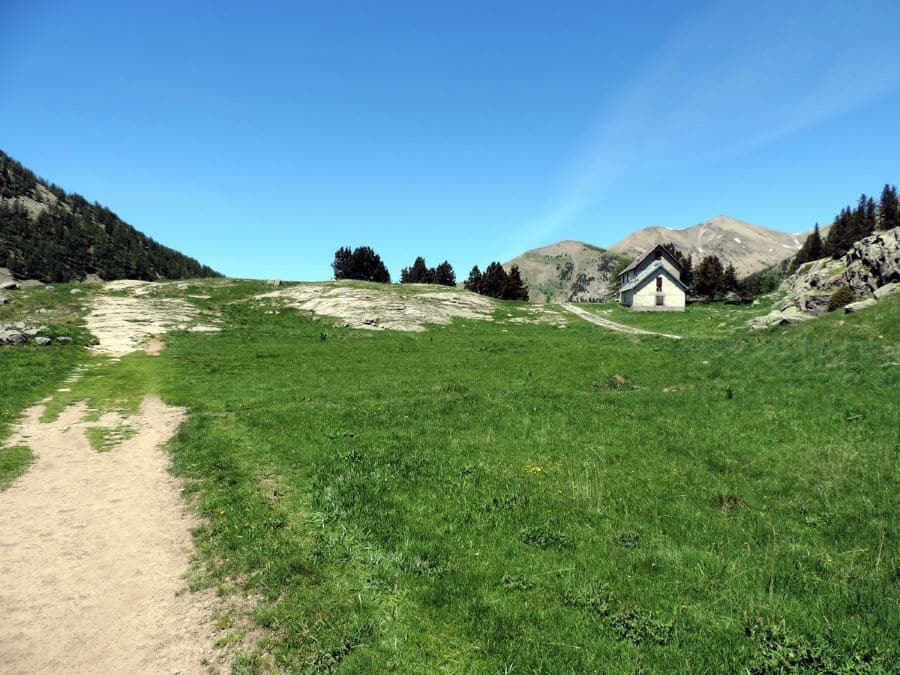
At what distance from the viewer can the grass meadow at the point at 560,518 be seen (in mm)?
6645

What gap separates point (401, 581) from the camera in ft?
26.6

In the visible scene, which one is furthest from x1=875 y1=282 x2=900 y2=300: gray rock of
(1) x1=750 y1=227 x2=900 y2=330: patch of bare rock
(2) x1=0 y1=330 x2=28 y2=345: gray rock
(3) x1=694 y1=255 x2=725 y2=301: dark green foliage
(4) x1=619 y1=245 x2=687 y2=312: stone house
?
(2) x1=0 y1=330 x2=28 y2=345: gray rock

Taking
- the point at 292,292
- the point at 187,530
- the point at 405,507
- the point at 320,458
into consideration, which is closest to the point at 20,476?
the point at 187,530

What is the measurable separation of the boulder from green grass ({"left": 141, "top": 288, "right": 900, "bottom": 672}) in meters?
30.5

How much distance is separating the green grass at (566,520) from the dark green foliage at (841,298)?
29.6 metres

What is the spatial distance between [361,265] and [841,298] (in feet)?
364

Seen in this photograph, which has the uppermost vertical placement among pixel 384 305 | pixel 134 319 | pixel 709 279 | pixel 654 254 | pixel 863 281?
pixel 654 254

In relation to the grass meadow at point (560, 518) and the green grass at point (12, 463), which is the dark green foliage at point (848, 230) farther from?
the green grass at point (12, 463)

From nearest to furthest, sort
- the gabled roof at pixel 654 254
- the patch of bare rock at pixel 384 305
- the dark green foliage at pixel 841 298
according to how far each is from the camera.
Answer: the dark green foliage at pixel 841 298
the patch of bare rock at pixel 384 305
the gabled roof at pixel 654 254

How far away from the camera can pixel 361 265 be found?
424ft

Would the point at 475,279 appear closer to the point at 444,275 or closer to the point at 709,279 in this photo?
the point at 444,275

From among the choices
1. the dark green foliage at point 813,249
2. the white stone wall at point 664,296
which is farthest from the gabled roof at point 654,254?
the dark green foliage at point 813,249

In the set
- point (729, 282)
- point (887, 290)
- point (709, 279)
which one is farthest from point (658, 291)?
point (887, 290)

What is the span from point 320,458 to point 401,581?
285 inches
